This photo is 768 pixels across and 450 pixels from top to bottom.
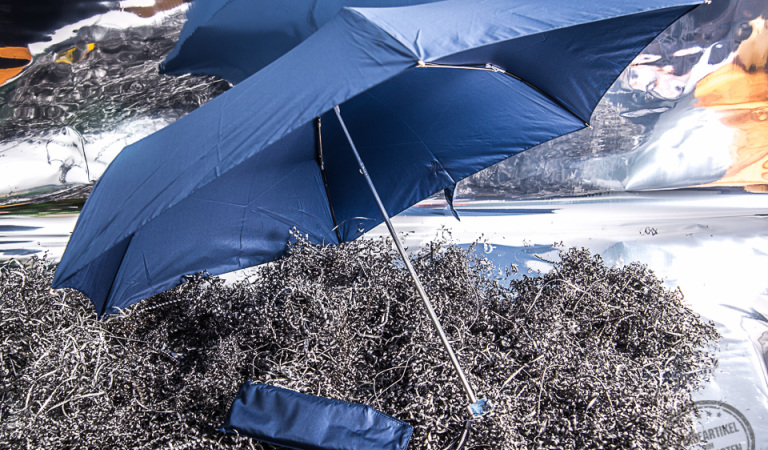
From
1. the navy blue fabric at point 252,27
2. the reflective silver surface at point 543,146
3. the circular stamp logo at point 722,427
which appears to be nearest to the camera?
the circular stamp logo at point 722,427

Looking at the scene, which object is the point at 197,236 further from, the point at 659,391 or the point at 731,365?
the point at 731,365

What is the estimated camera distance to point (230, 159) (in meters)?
1.07

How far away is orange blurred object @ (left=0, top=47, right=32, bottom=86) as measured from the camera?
3.44 meters

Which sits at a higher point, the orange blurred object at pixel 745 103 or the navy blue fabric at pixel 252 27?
the navy blue fabric at pixel 252 27

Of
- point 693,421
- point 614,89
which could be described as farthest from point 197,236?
point 614,89

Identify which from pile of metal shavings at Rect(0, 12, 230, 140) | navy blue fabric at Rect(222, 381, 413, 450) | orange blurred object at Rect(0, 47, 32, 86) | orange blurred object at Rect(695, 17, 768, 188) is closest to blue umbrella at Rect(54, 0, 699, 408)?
navy blue fabric at Rect(222, 381, 413, 450)

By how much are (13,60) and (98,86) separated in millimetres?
598

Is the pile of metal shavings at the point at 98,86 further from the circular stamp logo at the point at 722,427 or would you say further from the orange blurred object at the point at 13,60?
the circular stamp logo at the point at 722,427

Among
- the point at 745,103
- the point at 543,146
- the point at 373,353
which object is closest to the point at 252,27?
the point at 373,353

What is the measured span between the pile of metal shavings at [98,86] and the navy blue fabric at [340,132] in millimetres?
1737

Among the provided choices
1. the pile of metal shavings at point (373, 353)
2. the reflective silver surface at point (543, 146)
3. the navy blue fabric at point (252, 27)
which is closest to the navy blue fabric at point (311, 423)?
the pile of metal shavings at point (373, 353)

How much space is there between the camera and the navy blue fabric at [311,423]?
1.39m

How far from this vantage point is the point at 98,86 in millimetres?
3498

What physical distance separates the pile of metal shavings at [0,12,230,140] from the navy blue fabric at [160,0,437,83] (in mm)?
1133
